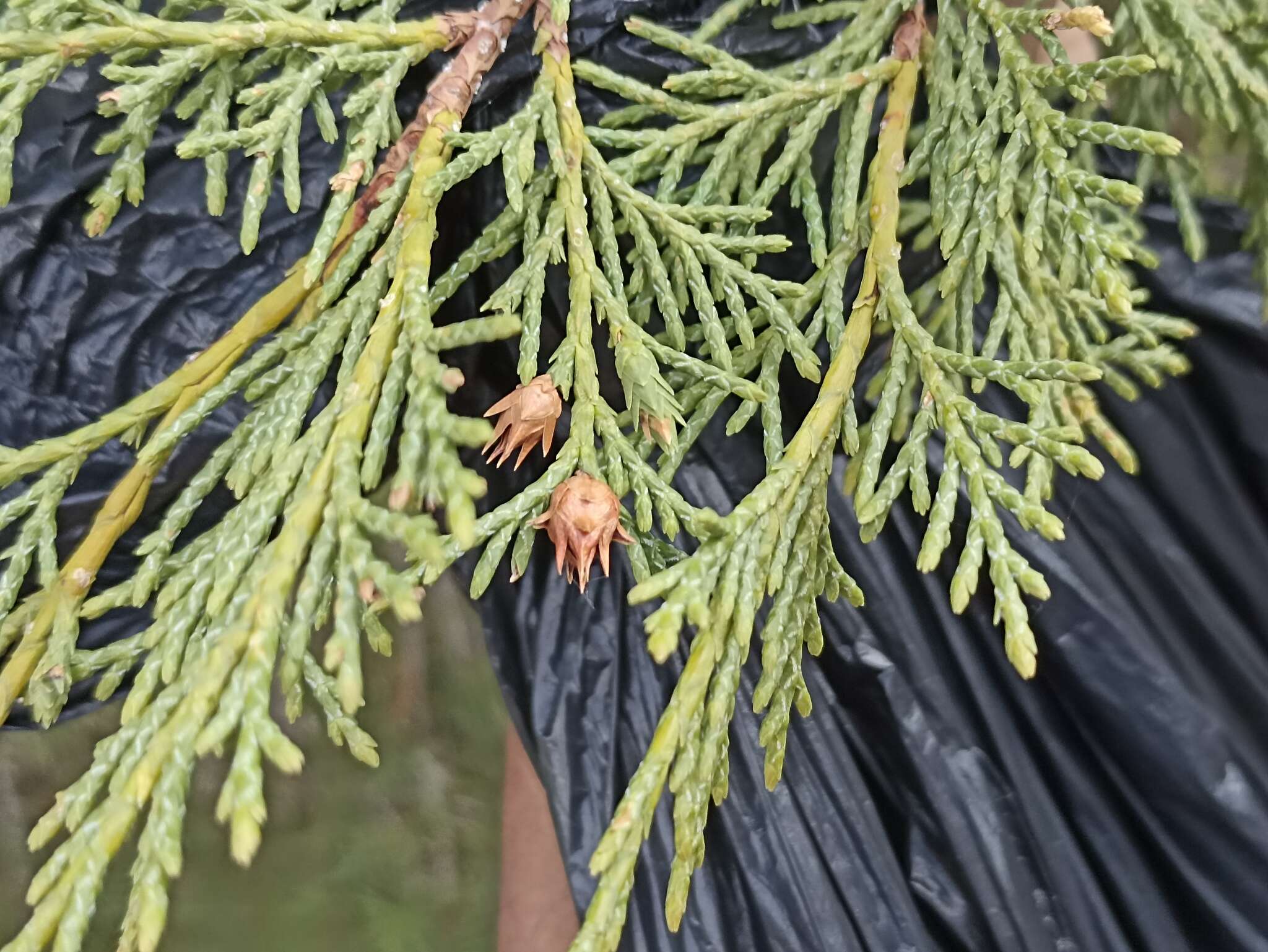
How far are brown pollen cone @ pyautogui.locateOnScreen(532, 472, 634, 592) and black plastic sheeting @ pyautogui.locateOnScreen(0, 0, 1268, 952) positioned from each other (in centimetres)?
47

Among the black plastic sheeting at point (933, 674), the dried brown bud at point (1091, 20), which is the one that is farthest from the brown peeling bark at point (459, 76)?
the dried brown bud at point (1091, 20)

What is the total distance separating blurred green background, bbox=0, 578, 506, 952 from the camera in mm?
1231

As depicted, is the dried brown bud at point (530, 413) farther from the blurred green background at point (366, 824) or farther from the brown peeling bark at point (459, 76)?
the blurred green background at point (366, 824)

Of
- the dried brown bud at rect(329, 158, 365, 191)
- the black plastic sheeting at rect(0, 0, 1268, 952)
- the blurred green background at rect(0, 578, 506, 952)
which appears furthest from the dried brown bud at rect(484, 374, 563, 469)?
the blurred green background at rect(0, 578, 506, 952)

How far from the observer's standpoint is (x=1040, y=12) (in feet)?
2.38

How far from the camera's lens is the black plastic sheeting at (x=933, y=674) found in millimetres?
905

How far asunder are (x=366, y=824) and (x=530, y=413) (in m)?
1.01

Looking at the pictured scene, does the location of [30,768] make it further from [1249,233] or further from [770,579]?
[1249,233]

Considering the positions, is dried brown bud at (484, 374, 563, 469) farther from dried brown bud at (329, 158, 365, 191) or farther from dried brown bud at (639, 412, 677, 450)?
dried brown bud at (329, 158, 365, 191)

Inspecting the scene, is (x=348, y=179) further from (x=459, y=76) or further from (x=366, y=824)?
(x=366, y=824)

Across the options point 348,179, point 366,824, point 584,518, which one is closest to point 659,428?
point 584,518

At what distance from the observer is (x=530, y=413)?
643 millimetres


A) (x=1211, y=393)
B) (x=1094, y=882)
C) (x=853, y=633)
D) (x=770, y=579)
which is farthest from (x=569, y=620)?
(x=1211, y=393)

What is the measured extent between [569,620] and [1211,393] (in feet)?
2.89
